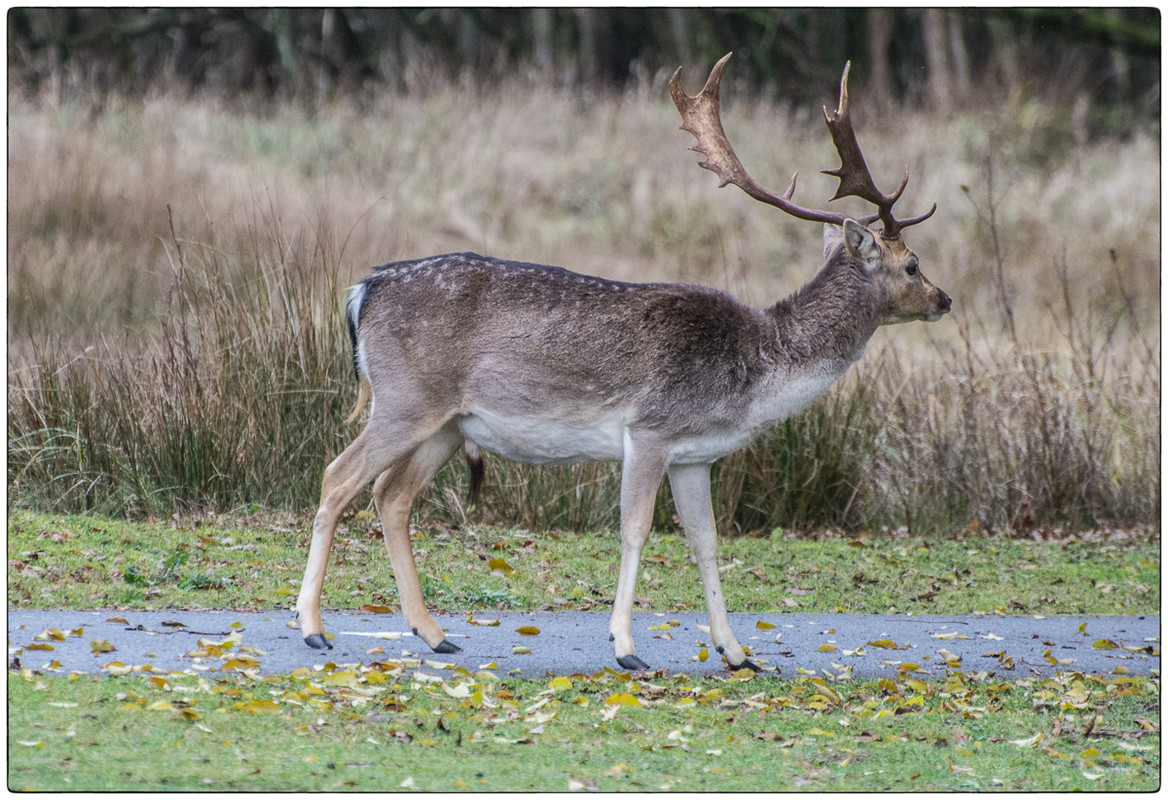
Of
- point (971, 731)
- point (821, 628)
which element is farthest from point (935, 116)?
point (971, 731)

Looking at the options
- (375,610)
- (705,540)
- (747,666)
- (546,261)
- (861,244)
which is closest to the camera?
(747,666)

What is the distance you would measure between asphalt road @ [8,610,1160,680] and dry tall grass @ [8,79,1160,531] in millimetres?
2768

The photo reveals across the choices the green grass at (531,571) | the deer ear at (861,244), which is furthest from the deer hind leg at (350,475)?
the deer ear at (861,244)

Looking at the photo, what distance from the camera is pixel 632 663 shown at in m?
6.62

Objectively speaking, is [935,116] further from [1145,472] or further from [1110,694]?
[1110,694]

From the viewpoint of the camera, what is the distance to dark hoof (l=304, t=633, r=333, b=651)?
6.69 m

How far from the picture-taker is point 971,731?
19.3ft

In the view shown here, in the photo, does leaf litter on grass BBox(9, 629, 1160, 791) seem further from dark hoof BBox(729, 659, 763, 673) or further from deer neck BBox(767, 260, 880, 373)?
deer neck BBox(767, 260, 880, 373)

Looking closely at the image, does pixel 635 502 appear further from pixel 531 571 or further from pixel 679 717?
pixel 531 571

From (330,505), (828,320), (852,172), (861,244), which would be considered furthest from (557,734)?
(852,172)

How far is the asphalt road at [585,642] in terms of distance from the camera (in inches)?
255

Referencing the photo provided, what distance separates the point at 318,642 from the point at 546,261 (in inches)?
636

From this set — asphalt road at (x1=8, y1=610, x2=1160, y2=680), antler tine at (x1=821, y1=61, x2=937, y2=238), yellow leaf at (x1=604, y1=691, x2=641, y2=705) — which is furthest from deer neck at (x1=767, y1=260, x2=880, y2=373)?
yellow leaf at (x1=604, y1=691, x2=641, y2=705)

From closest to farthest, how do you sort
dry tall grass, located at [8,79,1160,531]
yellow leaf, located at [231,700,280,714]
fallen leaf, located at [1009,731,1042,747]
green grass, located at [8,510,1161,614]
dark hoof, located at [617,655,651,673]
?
yellow leaf, located at [231,700,280,714] → fallen leaf, located at [1009,731,1042,747] → dark hoof, located at [617,655,651,673] → green grass, located at [8,510,1161,614] → dry tall grass, located at [8,79,1160,531]
